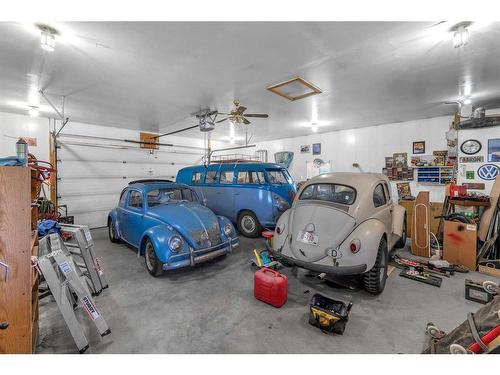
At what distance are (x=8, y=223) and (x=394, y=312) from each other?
148 inches

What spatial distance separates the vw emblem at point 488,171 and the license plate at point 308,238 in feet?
17.7

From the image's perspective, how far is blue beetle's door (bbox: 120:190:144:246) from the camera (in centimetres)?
399

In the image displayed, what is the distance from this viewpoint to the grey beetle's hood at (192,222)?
350 centimetres

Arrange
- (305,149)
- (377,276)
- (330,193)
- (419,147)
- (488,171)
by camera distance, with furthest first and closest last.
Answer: (305,149)
(419,147)
(488,171)
(330,193)
(377,276)

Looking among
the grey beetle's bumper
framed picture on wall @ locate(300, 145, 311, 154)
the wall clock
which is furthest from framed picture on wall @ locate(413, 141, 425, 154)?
the grey beetle's bumper

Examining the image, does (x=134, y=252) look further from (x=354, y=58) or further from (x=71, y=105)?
(x=354, y=58)

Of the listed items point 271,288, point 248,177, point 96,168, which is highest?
point 96,168

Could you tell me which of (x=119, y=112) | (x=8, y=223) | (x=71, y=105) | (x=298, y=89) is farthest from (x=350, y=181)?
(x=71, y=105)

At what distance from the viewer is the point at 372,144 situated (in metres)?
7.53

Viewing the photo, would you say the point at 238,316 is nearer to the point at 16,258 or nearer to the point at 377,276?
the point at 377,276

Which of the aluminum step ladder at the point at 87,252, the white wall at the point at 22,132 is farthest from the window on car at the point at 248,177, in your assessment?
the white wall at the point at 22,132

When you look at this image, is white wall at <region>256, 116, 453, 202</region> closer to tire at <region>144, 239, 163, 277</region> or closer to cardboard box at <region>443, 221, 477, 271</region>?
cardboard box at <region>443, 221, 477, 271</region>

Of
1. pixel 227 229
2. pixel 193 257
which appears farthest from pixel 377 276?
pixel 193 257

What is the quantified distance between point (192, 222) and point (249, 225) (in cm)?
238
